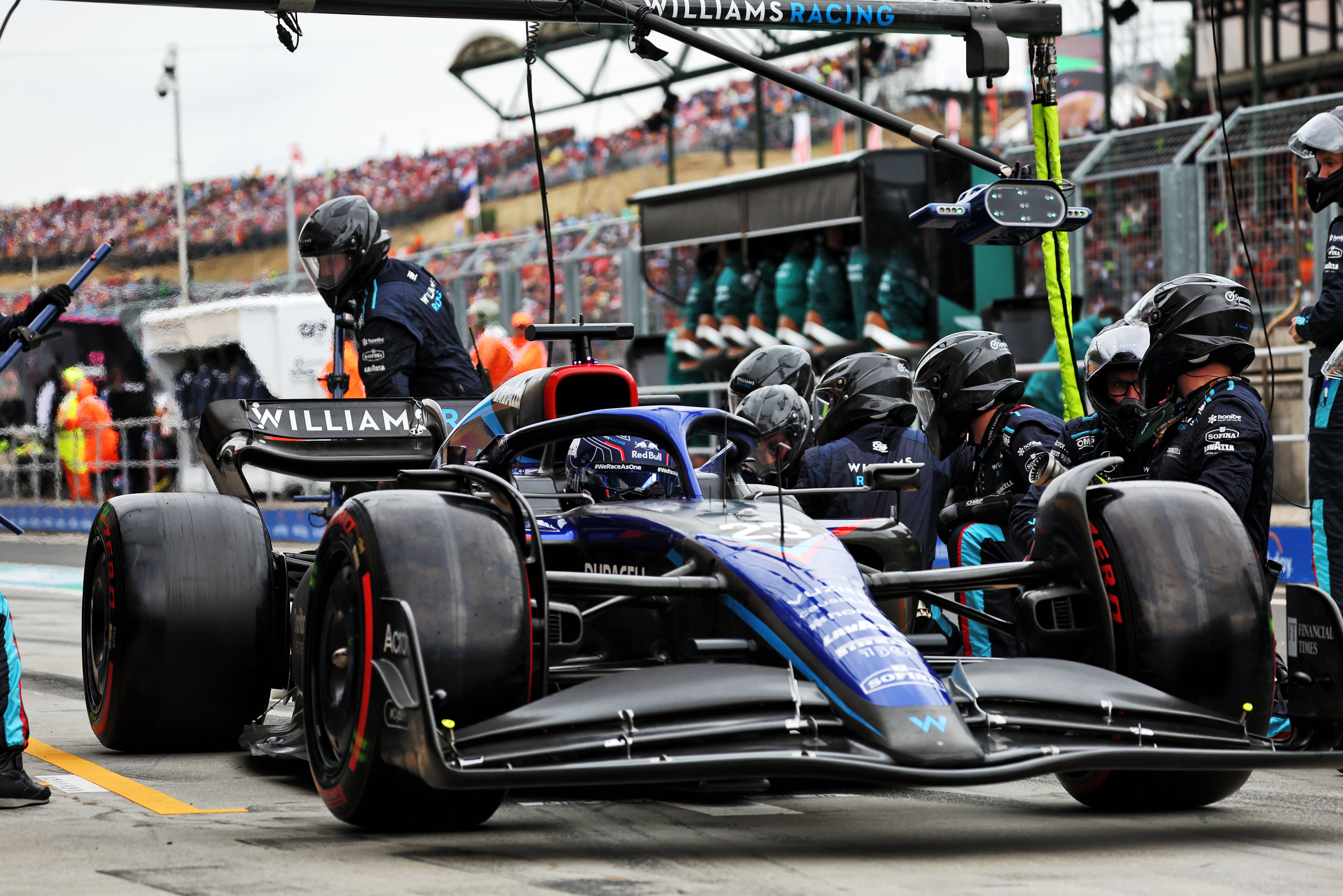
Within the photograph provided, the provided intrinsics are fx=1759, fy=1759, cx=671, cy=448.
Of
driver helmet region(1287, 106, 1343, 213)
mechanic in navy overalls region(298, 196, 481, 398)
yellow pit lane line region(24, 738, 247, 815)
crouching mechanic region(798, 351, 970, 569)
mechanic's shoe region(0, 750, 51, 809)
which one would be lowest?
yellow pit lane line region(24, 738, 247, 815)

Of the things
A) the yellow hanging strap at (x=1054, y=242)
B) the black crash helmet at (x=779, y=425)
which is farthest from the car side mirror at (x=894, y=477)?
the black crash helmet at (x=779, y=425)

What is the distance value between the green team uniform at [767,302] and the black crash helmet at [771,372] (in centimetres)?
858

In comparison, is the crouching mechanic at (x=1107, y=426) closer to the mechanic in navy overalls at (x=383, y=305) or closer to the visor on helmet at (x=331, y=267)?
the mechanic in navy overalls at (x=383, y=305)

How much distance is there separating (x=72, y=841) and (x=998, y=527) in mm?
3613

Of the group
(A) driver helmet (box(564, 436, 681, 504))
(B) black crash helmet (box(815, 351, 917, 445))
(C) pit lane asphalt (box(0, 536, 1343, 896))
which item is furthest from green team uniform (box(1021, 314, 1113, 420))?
(A) driver helmet (box(564, 436, 681, 504))

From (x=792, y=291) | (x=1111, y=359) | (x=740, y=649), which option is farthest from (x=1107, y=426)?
(x=792, y=291)

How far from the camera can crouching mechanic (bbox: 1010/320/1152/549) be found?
6312mm

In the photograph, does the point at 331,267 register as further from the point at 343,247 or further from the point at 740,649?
the point at 740,649

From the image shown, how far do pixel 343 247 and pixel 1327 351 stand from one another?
13.2 ft

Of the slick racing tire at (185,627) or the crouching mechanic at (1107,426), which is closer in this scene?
the slick racing tire at (185,627)

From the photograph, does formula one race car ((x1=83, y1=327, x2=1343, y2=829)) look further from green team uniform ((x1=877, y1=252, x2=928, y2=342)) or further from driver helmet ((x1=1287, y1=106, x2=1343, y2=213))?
green team uniform ((x1=877, y1=252, x2=928, y2=342))

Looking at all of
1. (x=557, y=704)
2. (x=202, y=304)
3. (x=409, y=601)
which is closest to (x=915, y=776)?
(x=557, y=704)

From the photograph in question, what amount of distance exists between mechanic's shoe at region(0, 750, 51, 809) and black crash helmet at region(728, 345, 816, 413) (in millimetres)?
4040

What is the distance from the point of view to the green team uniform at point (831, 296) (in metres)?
16.5
